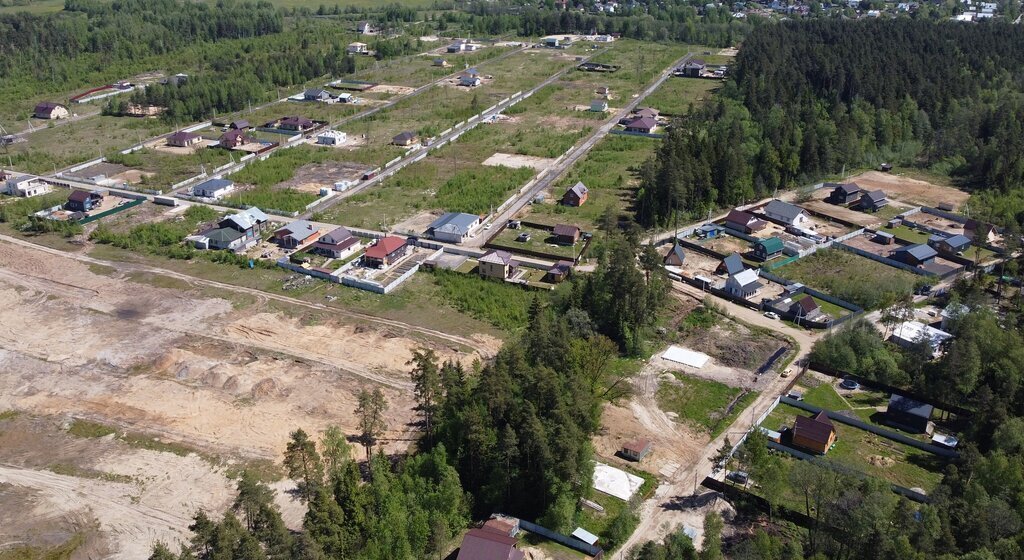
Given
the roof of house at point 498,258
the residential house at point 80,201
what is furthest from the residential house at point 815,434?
the residential house at point 80,201

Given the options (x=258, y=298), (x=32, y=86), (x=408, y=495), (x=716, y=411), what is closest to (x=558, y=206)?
(x=258, y=298)

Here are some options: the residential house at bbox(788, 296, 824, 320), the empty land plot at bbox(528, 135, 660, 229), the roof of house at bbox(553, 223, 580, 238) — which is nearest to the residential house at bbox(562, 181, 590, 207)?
the empty land plot at bbox(528, 135, 660, 229)

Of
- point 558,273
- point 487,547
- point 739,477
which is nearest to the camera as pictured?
point 487,547

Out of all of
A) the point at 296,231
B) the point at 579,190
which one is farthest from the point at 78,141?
the point at 579,190

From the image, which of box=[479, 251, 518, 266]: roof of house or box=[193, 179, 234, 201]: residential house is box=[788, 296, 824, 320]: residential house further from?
box=[193, 179, 234, 201]: residential house

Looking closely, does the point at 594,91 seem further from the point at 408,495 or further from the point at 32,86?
the point at 408,495

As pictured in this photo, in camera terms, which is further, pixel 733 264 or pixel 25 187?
pixel 25 187

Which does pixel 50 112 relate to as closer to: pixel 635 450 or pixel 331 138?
pixel 331 138
